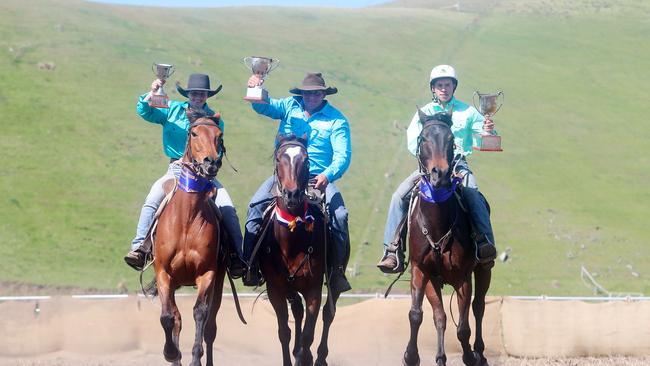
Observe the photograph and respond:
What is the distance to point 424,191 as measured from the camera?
489 inches

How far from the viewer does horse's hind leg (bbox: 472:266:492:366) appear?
555 inches

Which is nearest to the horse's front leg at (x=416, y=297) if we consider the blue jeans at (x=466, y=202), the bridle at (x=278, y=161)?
the blue jeans at (x=466, y=202)

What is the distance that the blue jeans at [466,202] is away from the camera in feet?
42.0

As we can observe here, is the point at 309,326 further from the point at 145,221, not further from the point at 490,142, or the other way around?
the point at 490,142

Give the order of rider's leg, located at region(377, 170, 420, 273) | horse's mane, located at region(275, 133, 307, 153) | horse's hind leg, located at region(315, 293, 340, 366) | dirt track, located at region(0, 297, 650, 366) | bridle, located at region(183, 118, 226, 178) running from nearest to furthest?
bridle, located at region(183, 118, 226, 178)
horse's mane, located at region(275, 133, 307, 153)
rider's leg, located at region(377, 170, 420, 273)
horse's hind leg, located at region(315, 293, 340, 366)
dirt track, located at region(0, 297, 650, 366)

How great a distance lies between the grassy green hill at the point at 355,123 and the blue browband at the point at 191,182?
65.3ft

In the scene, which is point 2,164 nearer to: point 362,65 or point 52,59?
point 52,59

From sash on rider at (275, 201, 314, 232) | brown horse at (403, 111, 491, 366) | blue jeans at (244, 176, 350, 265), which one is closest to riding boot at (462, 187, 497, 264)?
brown horse at (403, 111, 491, 366)

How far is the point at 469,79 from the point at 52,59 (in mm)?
24175

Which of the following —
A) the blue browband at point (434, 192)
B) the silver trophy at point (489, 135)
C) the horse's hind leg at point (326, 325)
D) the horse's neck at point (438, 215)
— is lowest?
the horse's hind leg at point (326, 325)

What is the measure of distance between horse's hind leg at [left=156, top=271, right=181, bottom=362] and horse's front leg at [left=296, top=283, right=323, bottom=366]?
1.55 m

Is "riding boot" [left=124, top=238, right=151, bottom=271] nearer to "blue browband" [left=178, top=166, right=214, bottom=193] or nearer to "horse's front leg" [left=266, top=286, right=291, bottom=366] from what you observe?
"blue browband" [left=178, top=166, right=214, bottom=193]

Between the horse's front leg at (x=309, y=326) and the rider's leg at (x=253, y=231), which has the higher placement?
the rider's leg at (x=253, y=231)

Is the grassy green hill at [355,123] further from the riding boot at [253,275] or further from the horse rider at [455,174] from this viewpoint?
the horse rider at [455,174]
